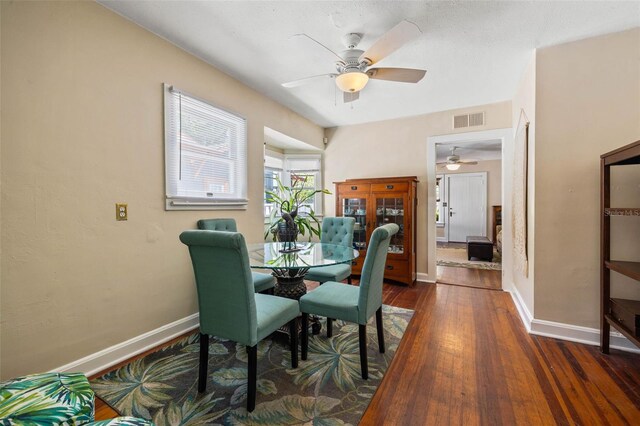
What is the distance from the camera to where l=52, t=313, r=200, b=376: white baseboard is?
185 centimetres

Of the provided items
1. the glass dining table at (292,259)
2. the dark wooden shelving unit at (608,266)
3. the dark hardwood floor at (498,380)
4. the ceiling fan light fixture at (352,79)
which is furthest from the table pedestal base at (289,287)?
the dark wooden shelving unit at (608,266)

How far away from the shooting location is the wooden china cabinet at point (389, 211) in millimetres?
3906

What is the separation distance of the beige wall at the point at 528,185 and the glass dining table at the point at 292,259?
1696 millimetres

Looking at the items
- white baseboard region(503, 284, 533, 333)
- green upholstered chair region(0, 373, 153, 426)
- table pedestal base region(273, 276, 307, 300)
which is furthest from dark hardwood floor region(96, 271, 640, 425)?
table pedestal base region(273, 276, 307, 300)

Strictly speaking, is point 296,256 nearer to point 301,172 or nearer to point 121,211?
point 121,211

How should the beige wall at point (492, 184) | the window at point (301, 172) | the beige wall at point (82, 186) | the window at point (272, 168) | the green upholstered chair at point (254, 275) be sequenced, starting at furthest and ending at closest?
the beige wall at point (492, 184), the window at point (301, 172), the window at point (272, 168), the green upholstered chair at point (254, 275), the beige wall at point (82, 186)

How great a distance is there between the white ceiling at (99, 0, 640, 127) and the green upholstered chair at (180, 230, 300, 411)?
1.67 meters

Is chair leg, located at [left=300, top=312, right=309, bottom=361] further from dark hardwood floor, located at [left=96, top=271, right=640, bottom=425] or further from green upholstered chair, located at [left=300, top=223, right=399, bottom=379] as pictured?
dark hardwood floor, located at [left=96, top=271, right=640, bottom=425]

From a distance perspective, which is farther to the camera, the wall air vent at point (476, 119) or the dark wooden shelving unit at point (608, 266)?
the wall air vent at point (476, 119)

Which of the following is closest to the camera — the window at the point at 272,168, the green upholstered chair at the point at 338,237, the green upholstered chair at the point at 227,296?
the green upholstered chair at the point at 227,296

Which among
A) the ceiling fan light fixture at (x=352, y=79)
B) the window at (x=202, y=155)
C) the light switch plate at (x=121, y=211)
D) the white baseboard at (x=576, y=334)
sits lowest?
the white baseboard at (x=576, y=334)

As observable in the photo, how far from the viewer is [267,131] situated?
3.76 m

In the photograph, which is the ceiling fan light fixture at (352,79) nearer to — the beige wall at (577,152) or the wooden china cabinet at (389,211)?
the beige wall at (577,152)

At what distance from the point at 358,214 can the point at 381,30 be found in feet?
8.66
